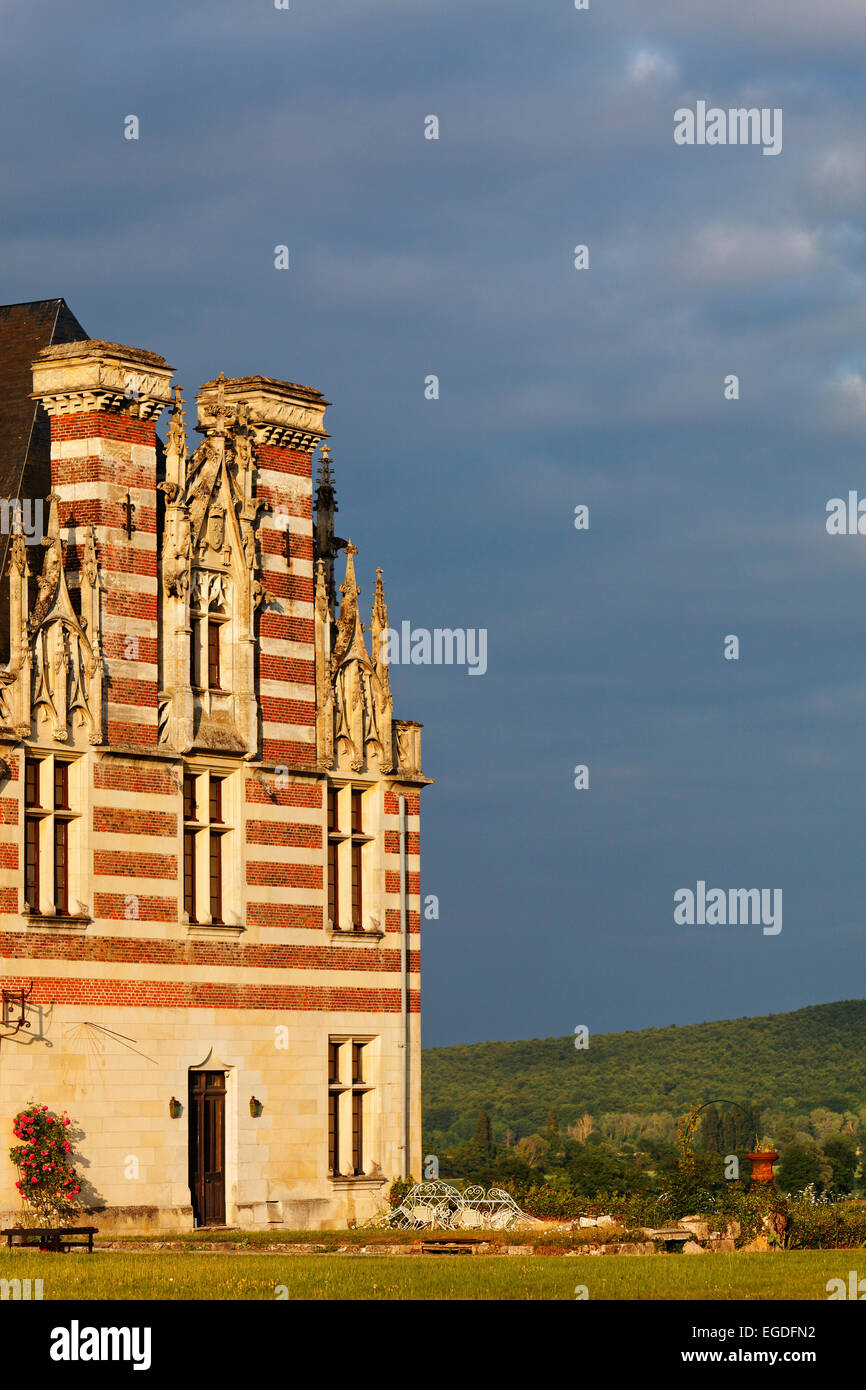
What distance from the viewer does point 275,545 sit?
42.7 m

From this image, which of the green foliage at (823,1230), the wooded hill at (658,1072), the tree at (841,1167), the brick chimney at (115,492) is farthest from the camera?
the wooded hill at (658,1072)

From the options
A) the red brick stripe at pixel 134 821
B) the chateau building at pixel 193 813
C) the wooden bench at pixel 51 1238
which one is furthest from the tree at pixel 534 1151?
the wooden bench at pixel 51 1238

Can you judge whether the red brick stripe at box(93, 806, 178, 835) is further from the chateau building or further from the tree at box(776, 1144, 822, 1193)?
the tree at box(776, 1144, 822, 1193)

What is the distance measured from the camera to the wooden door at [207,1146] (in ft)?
130

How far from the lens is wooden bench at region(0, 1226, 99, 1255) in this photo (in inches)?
1240

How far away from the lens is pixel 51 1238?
3206cm

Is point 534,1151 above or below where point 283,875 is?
below

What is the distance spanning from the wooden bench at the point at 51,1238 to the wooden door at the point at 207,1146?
4.67 metres

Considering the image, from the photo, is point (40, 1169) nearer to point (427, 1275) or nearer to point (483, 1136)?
point (427, 1275)

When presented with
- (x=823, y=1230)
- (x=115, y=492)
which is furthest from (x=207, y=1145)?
(x=115, y=492)

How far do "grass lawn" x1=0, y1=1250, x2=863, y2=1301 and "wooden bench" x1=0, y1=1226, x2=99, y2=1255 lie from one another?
2.58 feet

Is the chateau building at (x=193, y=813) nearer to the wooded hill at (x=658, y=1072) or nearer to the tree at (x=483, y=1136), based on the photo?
the tree at (x=483, y=1136)

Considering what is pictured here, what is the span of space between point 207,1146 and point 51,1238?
8151 millimetres
